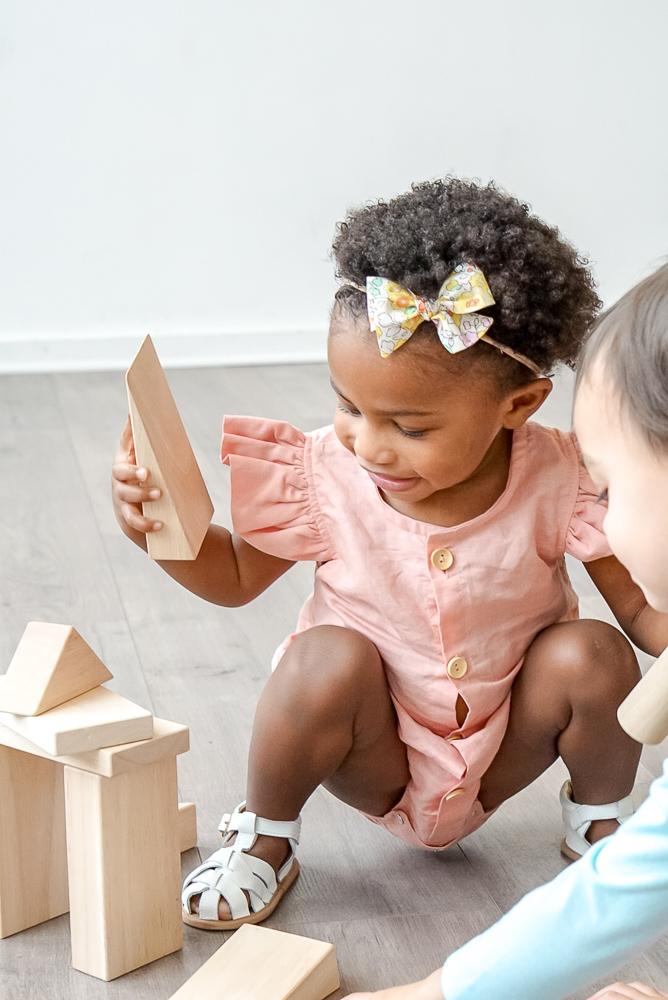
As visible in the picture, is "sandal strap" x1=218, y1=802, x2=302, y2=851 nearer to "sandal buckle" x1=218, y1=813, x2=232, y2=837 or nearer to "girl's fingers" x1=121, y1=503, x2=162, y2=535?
"sandal buckle" x1=218, y1=813, x2=232, y2=837

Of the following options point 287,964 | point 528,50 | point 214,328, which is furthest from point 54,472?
point 528,50

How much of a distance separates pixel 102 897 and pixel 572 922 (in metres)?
0.38

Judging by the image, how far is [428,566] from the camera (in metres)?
0.98

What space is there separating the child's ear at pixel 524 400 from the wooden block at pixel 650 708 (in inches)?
12.9

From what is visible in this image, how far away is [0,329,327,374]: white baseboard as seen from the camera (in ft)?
9.26

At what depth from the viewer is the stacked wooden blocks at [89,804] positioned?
856 mm

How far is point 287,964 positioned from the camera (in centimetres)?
Result: 86

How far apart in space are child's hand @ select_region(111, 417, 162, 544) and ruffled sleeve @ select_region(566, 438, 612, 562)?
1.02ft

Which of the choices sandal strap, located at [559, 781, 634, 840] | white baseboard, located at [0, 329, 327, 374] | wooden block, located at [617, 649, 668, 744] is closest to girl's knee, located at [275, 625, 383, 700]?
sandal strap, located at [559, 781, 634, 840]

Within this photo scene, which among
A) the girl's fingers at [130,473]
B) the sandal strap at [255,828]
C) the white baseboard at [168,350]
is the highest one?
the girl's fingers at [130,473]

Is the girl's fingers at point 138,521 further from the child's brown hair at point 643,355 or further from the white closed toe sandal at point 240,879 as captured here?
the child's brown hair at point 643,355

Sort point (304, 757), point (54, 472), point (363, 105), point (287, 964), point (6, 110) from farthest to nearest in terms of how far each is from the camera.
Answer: point (363, 105) → point (6, 110) → point (54, 472) → point (304, 757) → point (287, 964)

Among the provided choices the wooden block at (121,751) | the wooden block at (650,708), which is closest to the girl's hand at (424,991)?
the wooden block at (650,708)

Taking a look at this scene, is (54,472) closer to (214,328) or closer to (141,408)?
(214,328)
